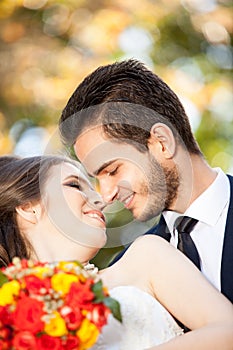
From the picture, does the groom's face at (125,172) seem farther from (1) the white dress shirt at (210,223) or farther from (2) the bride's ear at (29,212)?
(2) the bride's ear at (29,212)

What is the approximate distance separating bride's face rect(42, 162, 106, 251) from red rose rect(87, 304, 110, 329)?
82 cm

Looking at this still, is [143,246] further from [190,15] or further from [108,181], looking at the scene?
[190,15]

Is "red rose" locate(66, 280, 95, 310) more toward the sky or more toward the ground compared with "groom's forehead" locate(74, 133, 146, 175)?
more toward the sky

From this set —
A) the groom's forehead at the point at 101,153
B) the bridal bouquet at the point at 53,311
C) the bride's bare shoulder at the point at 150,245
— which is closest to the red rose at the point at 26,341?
the bridal bouquet at the point at 53,311

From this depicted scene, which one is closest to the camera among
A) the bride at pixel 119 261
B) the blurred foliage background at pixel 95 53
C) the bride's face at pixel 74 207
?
the bride at pixel 119 261

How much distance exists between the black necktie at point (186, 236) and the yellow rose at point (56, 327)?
1133mm

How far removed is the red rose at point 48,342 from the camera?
8.14ft

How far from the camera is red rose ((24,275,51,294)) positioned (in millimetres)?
2543

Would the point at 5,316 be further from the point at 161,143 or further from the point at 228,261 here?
the point at 161,143

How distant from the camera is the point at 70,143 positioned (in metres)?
3.81

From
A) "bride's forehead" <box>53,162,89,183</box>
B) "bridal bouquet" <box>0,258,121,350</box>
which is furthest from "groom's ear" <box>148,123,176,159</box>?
"bridal bouquet" <box>0,258,121,350</box>

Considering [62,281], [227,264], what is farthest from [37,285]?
[227,264]

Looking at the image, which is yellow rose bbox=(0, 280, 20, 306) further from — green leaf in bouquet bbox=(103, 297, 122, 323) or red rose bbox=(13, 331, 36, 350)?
green leaf in bouquet bbox=(103, 297, 122, 323)

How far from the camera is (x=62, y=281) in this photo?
256cm
